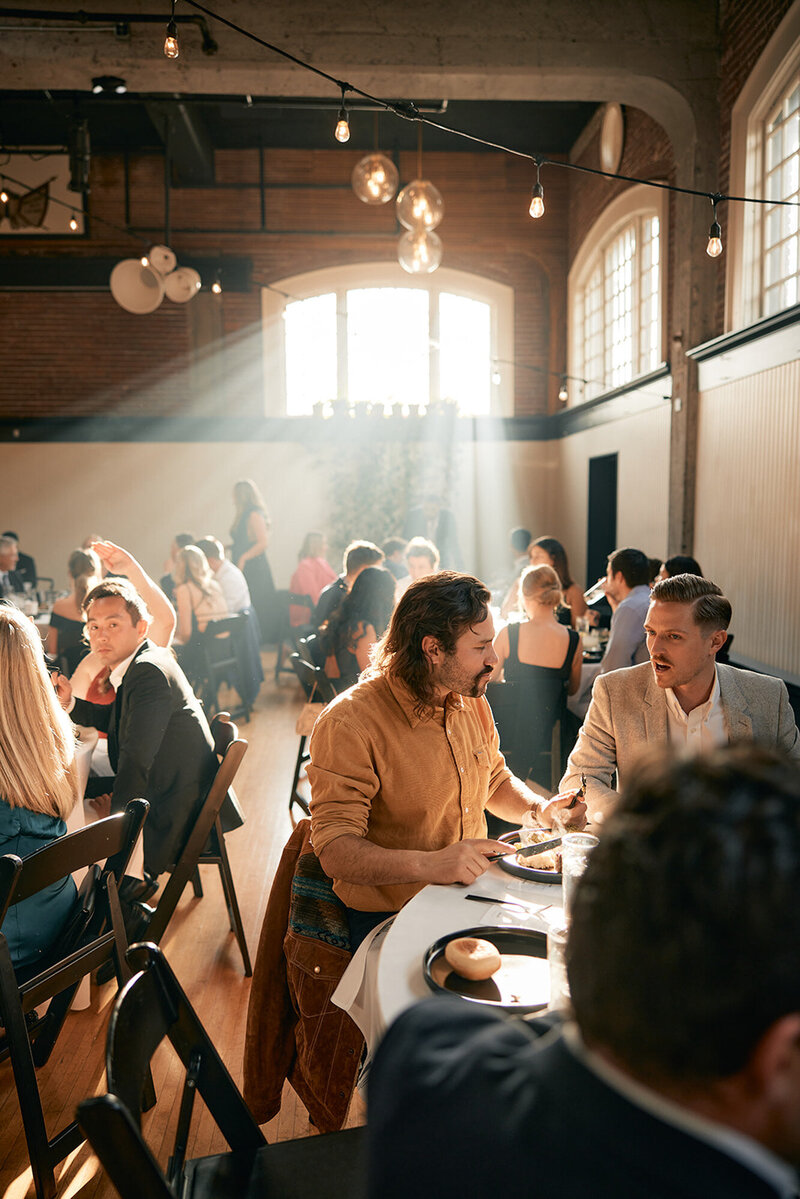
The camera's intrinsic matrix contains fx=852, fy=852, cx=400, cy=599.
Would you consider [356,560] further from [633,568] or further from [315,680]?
[633,568]

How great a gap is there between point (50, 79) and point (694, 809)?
6.60 meters

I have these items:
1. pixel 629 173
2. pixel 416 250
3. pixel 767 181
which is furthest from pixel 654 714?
pixel 629 173

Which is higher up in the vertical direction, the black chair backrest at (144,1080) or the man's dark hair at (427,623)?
the man's dark hair at (427,623)

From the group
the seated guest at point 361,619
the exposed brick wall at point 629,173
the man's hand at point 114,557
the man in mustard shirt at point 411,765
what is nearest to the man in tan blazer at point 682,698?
the man in mustard shirt at point 411,765

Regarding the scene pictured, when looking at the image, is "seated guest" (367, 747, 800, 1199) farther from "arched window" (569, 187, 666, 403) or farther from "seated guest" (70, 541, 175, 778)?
"arched window" (569, 187, 666, 403)

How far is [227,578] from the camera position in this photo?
694cm

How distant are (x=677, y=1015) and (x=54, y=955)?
2149 mm

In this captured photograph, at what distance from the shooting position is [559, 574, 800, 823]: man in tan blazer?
2324 mm

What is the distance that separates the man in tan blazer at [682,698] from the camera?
2.32 m

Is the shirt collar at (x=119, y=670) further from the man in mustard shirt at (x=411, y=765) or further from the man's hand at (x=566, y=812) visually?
the man's hand at (x=566, y=812)

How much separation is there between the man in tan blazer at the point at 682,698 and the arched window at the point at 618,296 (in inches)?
204

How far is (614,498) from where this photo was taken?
916cm

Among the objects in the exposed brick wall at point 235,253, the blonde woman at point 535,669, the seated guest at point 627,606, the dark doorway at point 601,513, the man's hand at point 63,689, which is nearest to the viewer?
the man's hand at point 63,689

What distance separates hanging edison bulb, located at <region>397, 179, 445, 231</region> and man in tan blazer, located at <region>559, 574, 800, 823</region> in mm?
3615
